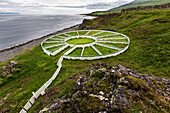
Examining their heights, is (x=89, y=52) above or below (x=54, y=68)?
above

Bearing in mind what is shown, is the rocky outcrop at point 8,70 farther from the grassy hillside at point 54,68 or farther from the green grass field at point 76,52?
the green grass field at point 76,52

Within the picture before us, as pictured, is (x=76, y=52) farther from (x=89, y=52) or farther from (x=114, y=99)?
(x=114, y=99)

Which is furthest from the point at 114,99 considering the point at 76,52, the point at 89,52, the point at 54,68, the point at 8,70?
the point at 8,70

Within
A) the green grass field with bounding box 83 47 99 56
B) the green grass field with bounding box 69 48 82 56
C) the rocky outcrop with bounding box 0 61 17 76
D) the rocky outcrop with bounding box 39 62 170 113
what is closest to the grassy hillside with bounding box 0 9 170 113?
the rocky outcrop with bounding box 0 61 17 76

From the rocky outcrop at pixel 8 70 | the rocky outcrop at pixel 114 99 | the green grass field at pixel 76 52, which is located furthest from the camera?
the green grass field at pixel 76 52

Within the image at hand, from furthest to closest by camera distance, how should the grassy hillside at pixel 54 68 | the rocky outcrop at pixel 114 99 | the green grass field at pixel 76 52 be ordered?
1. the green grass field at pixel 76 52
2. the grassy hillside at pixel 54 68
3. the rocky outcrop at pixel 114 99

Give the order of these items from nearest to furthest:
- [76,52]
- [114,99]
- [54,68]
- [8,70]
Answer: [114,99] < [8,70] < [54,68] < [76,52]

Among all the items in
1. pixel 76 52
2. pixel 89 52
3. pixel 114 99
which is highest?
pixel 114 99

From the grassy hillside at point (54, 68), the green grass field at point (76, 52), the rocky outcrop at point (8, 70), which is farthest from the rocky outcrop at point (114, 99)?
the green grass field at point (76, 52)

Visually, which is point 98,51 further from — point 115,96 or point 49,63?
point 115,96

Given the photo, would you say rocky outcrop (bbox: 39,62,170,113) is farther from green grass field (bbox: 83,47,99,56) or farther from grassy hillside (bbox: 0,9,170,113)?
green grass field (bbox: 83,47,99,56)

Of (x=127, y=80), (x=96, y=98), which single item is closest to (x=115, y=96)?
(x=96, y=98)
